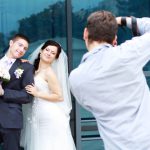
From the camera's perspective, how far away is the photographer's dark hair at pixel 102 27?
79.7 inches

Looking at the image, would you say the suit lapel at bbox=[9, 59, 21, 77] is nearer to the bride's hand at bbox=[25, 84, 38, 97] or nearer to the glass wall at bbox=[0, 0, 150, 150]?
the bride's hand at bbox=[25, 84, 38, 97]

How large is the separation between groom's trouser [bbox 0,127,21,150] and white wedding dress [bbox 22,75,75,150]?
380 mm

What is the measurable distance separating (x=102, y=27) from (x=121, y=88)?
265 mm

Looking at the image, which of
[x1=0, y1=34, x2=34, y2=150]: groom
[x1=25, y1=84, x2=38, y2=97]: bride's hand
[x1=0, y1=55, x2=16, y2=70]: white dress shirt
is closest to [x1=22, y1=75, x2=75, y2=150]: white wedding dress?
[x1=25, y1=84, x2=38, y2=97]: bride's hand

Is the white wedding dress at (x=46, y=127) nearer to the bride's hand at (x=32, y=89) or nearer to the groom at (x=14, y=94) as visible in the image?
the bride's hand at (x=32, y=89)

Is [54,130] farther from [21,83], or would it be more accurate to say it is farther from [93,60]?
[93,60]

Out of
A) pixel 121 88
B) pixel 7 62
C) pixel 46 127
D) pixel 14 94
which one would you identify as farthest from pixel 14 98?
pixel 121 88

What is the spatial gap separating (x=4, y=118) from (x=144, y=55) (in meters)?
2.29

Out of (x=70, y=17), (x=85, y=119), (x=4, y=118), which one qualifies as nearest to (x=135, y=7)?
(x=70, y=17)

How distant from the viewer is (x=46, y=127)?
15.0 ft

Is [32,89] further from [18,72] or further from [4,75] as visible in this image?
[4,75]

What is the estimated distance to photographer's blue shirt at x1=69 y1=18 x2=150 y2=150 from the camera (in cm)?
198

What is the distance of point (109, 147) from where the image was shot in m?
2.06

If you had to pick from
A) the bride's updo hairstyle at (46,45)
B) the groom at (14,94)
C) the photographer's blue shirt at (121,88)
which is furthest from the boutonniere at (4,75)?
the photographer's blue shirt at (121,88)
